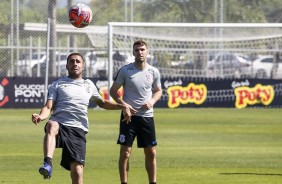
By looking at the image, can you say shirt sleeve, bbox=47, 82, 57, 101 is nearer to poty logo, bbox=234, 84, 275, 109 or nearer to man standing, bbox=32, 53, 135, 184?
man standing, bbox=32, 53, 135, 184

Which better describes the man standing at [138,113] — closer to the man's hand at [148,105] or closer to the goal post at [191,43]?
the man's hand at [148,105]

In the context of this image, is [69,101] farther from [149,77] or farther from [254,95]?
[254,95]

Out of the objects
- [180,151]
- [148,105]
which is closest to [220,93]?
[180,151]

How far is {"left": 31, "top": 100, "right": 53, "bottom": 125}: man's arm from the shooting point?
12.0 meters

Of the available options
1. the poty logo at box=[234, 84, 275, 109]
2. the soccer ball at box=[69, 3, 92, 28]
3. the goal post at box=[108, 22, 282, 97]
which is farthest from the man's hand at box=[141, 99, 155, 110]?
the goal post at box=[108, 22, 282, 97]

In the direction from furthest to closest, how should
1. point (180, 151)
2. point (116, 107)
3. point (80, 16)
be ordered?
point (180, 151)
point (80, 16)
point (116, 107)

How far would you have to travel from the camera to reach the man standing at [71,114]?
483 inches

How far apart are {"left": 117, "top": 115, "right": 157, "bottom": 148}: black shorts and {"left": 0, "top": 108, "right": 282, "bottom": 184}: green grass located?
1748 mm

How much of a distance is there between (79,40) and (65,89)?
110 ft

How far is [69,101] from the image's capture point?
12438 mm

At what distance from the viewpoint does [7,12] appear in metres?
42.4

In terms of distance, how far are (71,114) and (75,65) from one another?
0.63 metres

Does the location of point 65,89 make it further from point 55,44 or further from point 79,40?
point 79,40

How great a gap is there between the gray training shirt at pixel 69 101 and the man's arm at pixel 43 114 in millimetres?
103
